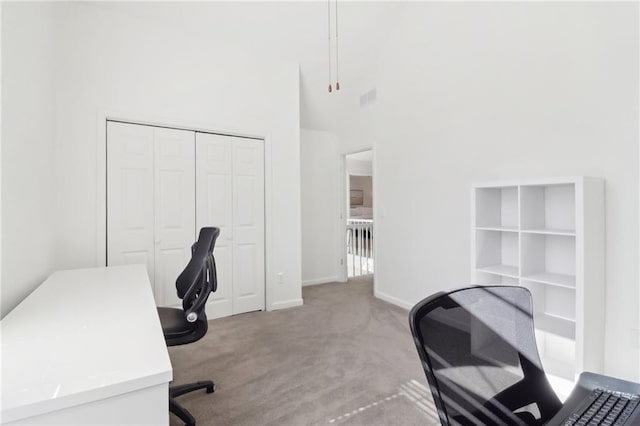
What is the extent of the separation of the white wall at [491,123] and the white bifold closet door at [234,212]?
162cm

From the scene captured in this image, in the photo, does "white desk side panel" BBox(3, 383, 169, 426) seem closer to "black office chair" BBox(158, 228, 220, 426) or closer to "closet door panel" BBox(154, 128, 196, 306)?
"black office chair" BBox(158, 228, 220, 426)

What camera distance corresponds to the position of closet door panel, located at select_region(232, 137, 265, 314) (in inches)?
141

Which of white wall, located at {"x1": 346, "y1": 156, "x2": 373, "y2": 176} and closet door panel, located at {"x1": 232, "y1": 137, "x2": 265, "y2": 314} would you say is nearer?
closet door panel, located at {"x1": 232, "y1": 137, "x2": 265, "y2": 314}

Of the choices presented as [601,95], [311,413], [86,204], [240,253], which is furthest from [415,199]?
[86,204]

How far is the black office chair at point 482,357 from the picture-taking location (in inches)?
33.8

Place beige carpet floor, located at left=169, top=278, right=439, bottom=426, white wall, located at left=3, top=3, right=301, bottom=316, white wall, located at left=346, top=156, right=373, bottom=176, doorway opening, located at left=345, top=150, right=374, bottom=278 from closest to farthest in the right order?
beige carpet floor, located at left=169, top=278, right=439, bottom=426
white wall, located at left=3, top=3, right=301, bottom=316
doorway opening, located at left=345, top=150, right=374, bottom=278
white wall, located at left=346, top=156, right=373, bottom=176

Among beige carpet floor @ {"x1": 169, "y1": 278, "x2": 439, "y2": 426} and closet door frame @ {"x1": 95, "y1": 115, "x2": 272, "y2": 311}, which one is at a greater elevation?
closet door frame @ {"x1": 95, "y1": 115, "x2": 272, "y2": 311}

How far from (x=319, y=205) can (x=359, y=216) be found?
2.96m

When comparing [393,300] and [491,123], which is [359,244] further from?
[491,123]

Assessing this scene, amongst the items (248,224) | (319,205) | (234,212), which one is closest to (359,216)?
(319,205)

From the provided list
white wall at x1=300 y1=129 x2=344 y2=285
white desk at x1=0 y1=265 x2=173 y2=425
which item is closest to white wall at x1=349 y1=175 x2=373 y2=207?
white wall at x1=300 y1=129 x2=344 y2=285

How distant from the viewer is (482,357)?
973 mm

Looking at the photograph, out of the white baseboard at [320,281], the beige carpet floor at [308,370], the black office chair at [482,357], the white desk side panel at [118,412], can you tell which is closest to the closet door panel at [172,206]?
the beige carpet floor at [308,370]

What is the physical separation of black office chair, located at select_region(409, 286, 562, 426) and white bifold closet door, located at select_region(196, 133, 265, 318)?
9.65ft
